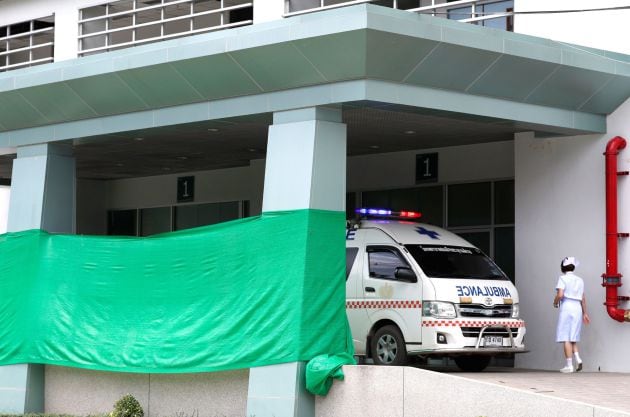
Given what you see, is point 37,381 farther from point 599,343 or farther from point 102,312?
point 599,343

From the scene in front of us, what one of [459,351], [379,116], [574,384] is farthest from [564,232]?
[574,384]

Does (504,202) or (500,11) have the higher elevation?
(500,11)

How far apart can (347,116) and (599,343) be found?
5.33 m

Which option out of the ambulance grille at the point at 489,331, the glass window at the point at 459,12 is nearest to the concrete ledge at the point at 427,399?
the ambulance grille at the point at 489,331

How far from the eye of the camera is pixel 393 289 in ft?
60.2

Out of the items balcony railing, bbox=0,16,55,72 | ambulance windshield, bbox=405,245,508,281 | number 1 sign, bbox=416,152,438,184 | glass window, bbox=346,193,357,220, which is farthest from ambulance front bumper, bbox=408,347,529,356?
balcony railing, bbox=0,16,55,72

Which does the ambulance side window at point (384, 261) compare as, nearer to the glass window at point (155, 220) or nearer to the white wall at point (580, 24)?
the white wall at point (580, 24)

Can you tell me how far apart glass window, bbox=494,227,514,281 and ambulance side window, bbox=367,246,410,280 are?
4.11 m

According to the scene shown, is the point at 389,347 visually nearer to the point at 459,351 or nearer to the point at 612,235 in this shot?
the point at 459,351

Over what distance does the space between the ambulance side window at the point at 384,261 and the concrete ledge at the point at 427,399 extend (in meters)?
2.84

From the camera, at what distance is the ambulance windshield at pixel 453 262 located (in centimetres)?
1841

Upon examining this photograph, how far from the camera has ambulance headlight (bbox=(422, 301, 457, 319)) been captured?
1781 centimetres

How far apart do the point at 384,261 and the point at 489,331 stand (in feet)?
6.25

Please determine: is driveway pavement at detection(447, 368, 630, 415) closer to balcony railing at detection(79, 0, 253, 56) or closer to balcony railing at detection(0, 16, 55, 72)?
balcony railing at detection(79, 0, 253, 56)
